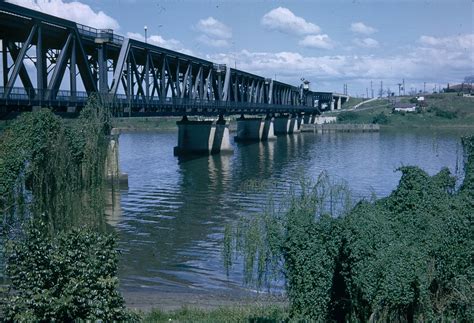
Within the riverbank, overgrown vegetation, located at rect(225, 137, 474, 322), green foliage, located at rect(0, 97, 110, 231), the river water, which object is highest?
green foliage, located at rect(0, 97, 110, 231)

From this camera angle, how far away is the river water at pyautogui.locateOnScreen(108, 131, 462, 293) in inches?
1303

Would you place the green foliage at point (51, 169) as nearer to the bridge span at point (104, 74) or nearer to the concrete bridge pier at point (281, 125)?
the bridge span at point (104, 74)

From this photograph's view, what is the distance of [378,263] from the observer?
67.7 ft

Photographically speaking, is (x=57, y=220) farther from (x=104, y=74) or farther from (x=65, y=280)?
(x=104, y=74)

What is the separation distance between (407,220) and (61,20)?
39.6m

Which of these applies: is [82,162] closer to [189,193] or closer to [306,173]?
[189,193]

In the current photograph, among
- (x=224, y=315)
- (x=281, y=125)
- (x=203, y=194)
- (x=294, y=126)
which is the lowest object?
(x=203, y=194)

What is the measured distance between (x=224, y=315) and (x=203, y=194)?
121ft

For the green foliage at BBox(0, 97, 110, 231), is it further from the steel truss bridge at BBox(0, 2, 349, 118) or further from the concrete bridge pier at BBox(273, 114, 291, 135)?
the concrete bridge pier at BBox(273, 114, 291, 135)

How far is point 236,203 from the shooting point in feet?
176

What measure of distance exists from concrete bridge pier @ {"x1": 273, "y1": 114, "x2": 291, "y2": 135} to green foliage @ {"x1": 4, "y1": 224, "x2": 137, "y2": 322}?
528 feet

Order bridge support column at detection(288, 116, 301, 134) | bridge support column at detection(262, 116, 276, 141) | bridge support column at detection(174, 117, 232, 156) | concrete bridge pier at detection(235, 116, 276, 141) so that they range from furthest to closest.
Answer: bridge support column at detection(288, 116, 301, 134) → bridge support column at detection(262, 116, 276, 141) → concrete bridge pier at detection(235, 116, 276, 141) → bridge support column at detection(174, 117, 232, 156)

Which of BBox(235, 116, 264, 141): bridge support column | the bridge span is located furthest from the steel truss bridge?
BBox(235, 116, 264, 141): bridge support column

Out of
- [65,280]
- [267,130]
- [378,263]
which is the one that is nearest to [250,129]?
[267,130]
